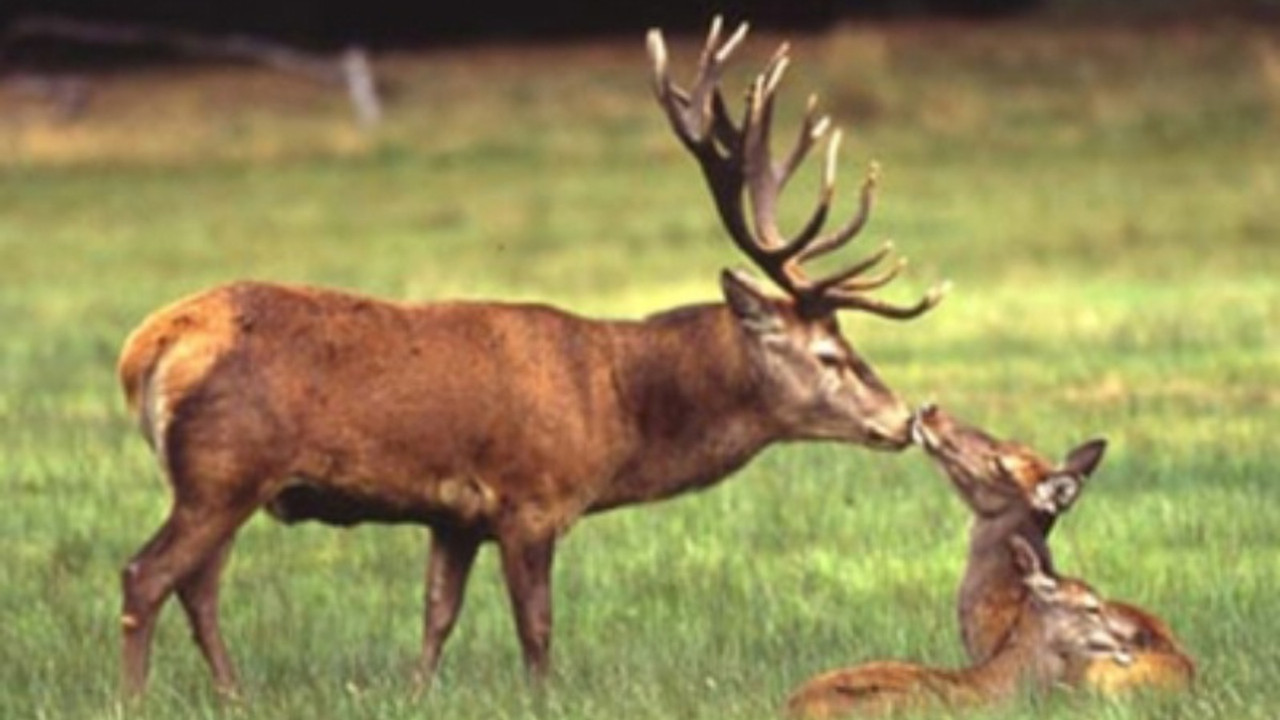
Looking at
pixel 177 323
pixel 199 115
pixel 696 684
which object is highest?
pixel 177 323

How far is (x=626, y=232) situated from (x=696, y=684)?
2106 cm

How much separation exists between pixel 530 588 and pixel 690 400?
85 cm

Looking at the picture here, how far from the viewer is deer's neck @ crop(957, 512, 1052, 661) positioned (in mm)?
11398

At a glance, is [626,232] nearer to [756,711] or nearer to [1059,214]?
[1059,214]

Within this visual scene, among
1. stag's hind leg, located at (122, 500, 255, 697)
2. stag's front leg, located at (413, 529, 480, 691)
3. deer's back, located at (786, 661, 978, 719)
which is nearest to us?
deer's back, located at (786, 661, 978, 719)

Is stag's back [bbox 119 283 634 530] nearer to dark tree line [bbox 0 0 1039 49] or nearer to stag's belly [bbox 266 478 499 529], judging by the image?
stag's belly [bbox 266 478 499 529]

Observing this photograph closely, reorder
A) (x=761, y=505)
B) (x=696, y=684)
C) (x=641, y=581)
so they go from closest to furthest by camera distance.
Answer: (x=696, y=684) < (x=641, y=581) < (x=761, y=505)

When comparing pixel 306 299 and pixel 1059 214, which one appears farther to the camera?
pixel 1059 214

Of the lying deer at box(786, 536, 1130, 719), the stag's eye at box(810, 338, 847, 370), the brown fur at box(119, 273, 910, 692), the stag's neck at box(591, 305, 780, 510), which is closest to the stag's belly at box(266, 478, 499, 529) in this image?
the brown fur at box(119, 273, 910, 692)

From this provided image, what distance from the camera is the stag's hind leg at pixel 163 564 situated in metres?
11.9

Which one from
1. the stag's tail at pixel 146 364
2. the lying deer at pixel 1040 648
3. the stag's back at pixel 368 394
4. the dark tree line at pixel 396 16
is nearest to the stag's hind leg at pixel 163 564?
the stag's back at pixel 368 394

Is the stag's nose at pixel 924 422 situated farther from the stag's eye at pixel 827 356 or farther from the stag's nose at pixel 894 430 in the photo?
the stag's eye at pixel 827 356

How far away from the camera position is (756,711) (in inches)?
431

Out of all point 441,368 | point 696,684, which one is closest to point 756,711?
point 696,684
